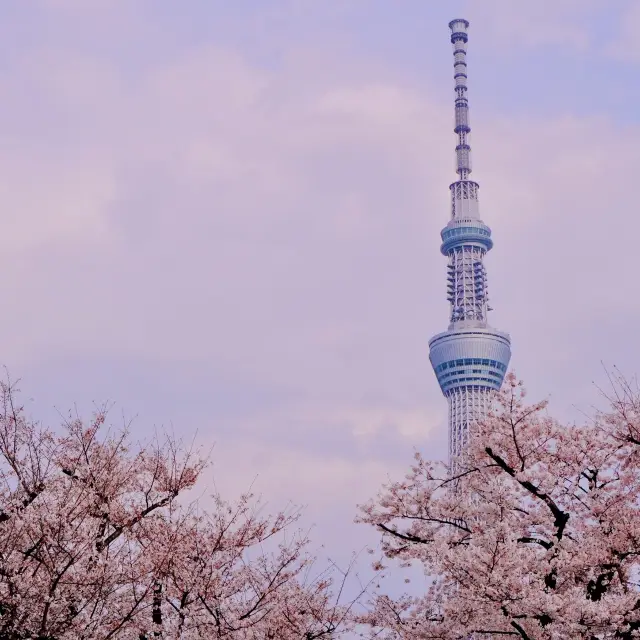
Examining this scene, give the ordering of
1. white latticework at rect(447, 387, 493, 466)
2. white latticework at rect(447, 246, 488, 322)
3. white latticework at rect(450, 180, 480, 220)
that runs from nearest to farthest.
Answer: white latticework at rect(447, 387, 493, 466), white latticework at rect(447, 246, 488, 322), white latticework at rect(450, 180, 480, 220)

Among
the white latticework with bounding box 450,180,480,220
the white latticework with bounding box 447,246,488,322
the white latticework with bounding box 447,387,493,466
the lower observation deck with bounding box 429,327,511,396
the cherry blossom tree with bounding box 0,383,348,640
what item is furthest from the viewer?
the white latticework with bounding box 450,180,480,220

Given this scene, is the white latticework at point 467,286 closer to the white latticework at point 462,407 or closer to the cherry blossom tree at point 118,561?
the white latticework at point 462,407

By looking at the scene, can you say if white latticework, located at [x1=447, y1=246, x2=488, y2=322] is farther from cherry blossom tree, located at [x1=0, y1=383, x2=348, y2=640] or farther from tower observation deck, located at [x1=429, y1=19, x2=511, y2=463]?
cherry blossom tree, located at [x1=0, y1=383, x2=348, y2=640]

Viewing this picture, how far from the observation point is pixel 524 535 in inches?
668

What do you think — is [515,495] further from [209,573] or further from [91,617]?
[91,617]

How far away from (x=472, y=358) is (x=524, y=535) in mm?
117281

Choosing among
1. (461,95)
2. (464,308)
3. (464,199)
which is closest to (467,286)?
(464,308)

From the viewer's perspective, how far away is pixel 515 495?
1722 centimetres

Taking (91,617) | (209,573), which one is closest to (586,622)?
(209,573)

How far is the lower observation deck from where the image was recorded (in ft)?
434

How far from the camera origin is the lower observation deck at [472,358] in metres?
132

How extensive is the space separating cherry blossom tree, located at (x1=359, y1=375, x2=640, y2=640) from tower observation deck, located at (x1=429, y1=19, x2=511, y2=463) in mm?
108853

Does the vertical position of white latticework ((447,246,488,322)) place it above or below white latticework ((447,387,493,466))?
above

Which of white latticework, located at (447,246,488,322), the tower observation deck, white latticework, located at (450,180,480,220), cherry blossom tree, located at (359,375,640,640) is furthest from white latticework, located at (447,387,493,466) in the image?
cherry blossom tree, located at (359,375,640,640)
